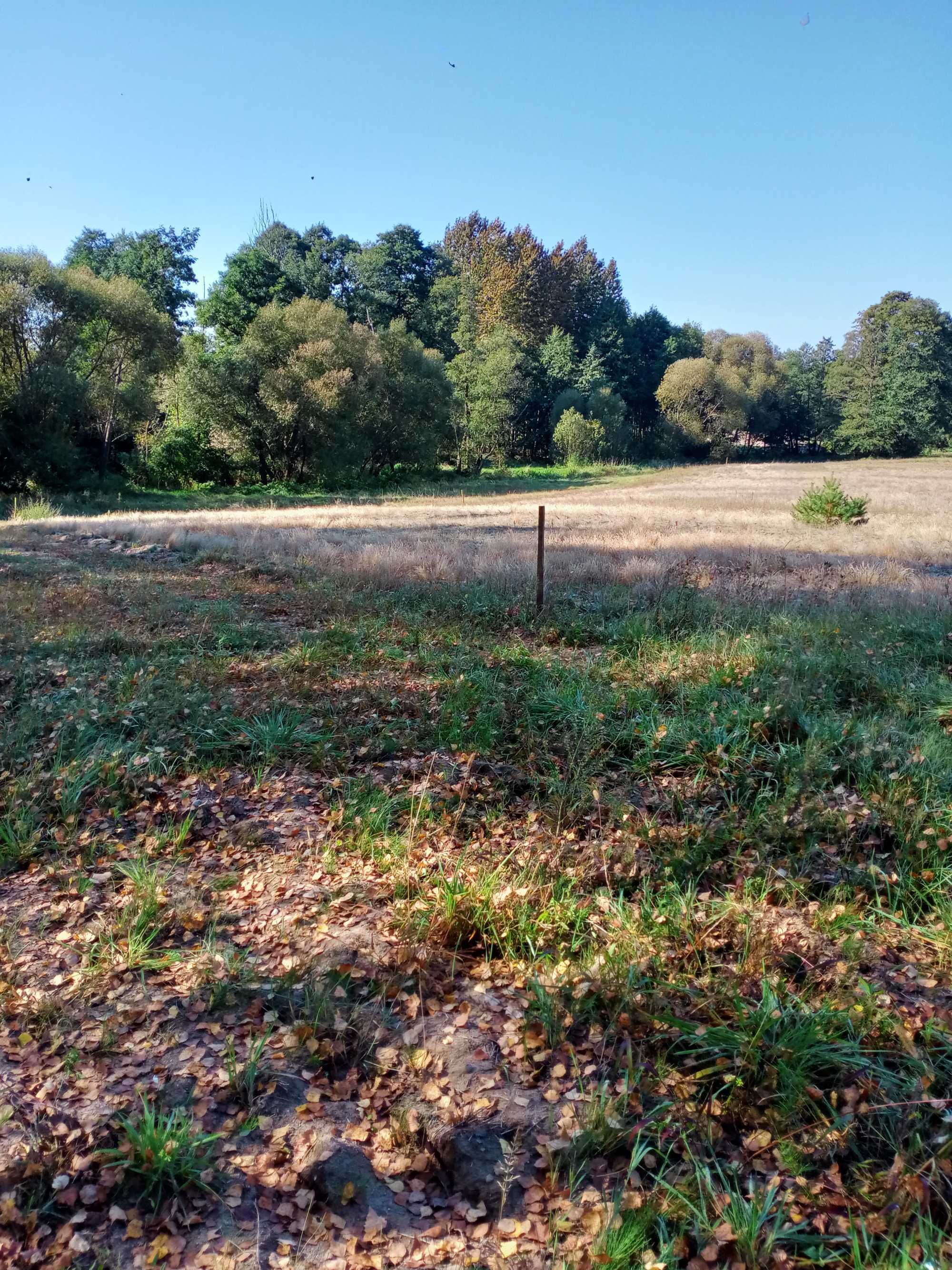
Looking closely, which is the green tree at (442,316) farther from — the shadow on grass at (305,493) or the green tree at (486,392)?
the shadow on grass at (305,493)

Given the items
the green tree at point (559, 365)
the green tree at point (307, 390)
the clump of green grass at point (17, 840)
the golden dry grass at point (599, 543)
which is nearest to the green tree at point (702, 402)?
the green tree at point (559, 365)

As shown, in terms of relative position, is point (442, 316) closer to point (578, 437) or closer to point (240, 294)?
point (578, 437)

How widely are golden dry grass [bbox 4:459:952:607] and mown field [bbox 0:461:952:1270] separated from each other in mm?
3037

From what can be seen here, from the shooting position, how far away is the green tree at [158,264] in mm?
54938

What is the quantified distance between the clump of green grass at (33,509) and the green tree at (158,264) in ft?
87.2

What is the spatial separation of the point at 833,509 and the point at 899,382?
62.2 metres

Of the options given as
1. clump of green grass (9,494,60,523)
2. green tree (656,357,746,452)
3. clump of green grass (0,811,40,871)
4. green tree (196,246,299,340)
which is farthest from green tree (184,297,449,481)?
clump of green grass (0,811,40,871)

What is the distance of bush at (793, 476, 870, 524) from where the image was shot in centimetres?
2064

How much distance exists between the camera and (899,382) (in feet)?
236

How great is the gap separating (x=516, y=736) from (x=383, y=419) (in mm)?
43064

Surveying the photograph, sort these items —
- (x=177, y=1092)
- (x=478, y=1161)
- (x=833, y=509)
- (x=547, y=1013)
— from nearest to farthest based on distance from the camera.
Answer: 1. (x=478, y=1161)
2. (x=177, y=1092)
3. (x=547, y=1013)
4. (x=833, y=509)

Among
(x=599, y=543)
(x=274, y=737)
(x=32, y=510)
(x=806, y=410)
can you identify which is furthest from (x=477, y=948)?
(x=806, y=410)

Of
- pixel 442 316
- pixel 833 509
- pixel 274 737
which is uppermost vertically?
pixel 442 316

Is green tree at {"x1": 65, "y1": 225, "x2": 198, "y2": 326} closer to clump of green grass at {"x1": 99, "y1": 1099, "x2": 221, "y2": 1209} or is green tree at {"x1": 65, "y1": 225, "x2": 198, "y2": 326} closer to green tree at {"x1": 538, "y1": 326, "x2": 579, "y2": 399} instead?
green tree at {"x1": 538, "y1": 326, "x2": 579, "y2": 399}
